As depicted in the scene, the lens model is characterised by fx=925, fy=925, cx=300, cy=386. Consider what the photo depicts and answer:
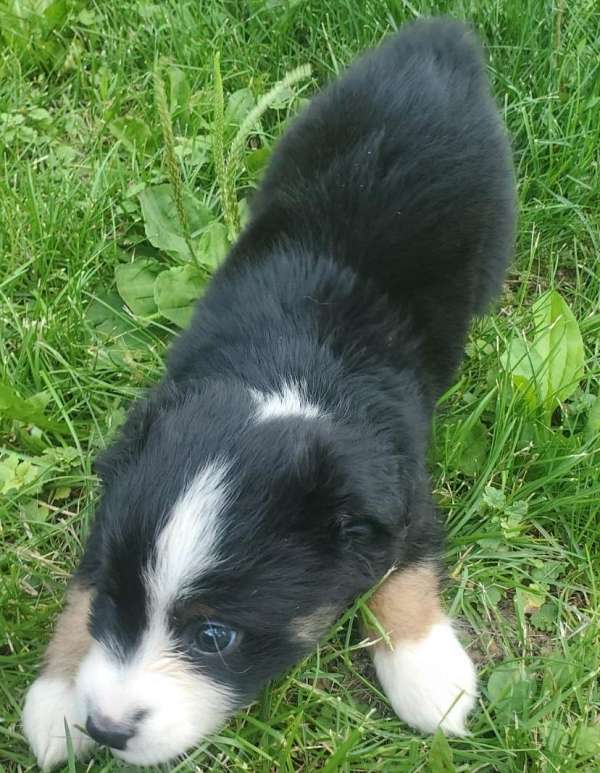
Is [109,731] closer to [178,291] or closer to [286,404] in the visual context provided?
[286,404]

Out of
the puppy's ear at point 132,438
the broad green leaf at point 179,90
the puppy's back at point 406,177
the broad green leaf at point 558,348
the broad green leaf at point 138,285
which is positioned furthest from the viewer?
the broad green leaf at point 179,90

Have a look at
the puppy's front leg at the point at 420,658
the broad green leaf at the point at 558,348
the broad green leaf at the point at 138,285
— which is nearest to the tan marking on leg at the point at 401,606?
the puppy's front leg at the point at 420,658

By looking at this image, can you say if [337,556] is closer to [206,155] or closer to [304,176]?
[304,176]

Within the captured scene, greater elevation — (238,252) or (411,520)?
(238,252)

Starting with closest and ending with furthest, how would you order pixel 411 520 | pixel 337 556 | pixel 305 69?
pixel 337 556
pixel 411 520
pixel 305 69

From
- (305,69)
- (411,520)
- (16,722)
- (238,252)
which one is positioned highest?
(305,69)

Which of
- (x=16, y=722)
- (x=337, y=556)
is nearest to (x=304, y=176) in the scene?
(x=337, y=556)

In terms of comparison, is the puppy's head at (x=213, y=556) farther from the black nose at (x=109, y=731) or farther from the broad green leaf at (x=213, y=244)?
the broad green leaf at (x=213, y=244)
